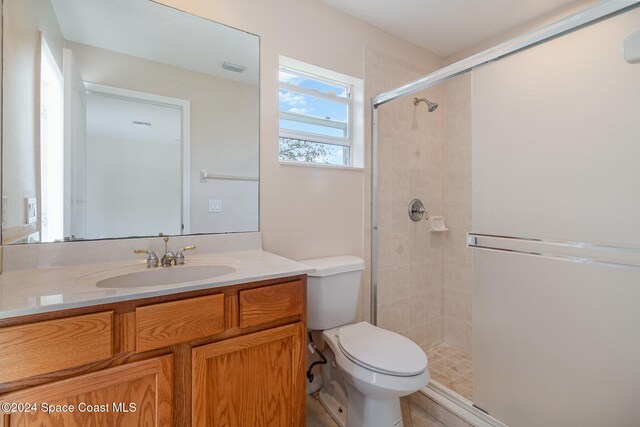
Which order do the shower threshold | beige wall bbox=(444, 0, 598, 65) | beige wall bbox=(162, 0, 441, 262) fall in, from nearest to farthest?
the shower threshold, beige wall bbox=(162, 0, 441, 262), beige wall bbox=(444, 0, 598, 65)

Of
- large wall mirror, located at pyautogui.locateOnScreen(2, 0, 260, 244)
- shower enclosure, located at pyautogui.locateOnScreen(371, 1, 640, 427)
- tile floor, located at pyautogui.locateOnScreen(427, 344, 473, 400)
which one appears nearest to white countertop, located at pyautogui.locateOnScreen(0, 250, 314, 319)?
large wall mirror, located at pyautogui.locateOnScreen(2, 0, 260, 244)

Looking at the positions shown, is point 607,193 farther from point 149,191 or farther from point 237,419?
point 149,191

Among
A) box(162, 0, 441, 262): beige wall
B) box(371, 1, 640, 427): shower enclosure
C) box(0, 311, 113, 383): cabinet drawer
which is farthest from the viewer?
box(162, 0, 441, 262): beige wall

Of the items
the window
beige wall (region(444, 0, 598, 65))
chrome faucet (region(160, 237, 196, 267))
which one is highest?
beige wall (region(444, 0, 598, 65))

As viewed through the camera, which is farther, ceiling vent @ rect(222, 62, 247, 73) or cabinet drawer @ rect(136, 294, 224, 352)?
ceiling vent @ rect(222, 62, 247, 73)

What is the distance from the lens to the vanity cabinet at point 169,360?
0.71m

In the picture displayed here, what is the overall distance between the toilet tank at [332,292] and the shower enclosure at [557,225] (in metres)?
0.65

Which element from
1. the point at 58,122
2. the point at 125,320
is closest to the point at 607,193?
the point at 125,320

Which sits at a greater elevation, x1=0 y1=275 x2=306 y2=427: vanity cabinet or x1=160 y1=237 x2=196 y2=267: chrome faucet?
x1=160 y1=237 x2=196 y2=267: chrome faucet

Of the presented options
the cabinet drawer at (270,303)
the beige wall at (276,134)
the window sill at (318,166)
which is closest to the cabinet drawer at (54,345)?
the cabinet drawer at (270,303)

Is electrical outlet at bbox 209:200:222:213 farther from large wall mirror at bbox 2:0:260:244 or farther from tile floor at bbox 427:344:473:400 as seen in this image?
tile floor at bbox 427:344:473:400

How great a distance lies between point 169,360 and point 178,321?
12cm

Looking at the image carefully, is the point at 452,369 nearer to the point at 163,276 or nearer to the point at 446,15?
the point at 163,276

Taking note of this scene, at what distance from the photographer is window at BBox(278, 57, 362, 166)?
180cm
